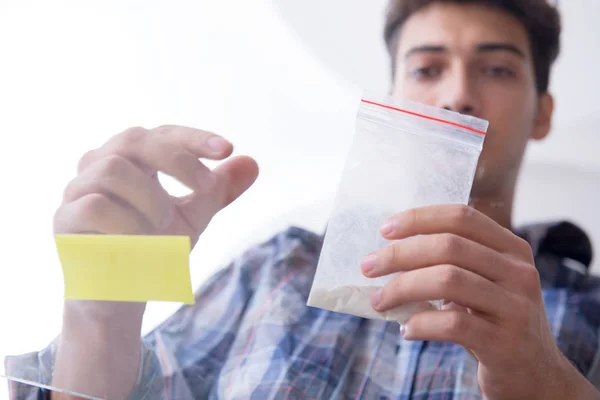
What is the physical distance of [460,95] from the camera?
17.7 inches

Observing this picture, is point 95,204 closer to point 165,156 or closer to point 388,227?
point 165,156

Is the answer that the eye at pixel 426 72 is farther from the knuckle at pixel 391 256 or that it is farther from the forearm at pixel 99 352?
the forearm at pixel 99 352

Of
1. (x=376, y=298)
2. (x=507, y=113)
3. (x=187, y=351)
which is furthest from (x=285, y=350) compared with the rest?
(x=507, y=113)

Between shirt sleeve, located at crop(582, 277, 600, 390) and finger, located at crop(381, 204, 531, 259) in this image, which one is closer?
finger, located at crop(381, 204, 531, 259)

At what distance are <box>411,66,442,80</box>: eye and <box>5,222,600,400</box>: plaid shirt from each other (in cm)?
20

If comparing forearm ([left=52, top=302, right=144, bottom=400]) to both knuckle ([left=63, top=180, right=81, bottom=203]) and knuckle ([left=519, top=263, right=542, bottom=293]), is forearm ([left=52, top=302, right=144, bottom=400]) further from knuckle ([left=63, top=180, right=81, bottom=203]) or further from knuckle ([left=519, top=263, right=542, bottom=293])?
knuckle ([left=519, top=263, right=542, bottom=293])

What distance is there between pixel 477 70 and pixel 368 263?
211 mm

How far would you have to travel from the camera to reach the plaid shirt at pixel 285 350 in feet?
1.55

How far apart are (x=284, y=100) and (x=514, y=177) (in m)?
0.25

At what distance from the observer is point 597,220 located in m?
0.73

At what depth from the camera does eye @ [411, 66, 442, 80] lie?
47 centimetres

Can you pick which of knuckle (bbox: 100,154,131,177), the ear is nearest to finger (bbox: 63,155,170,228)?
knuckle (bbox: 100,154,131,177)

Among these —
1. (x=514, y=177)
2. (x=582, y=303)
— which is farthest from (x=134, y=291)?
(x=582, y=303)

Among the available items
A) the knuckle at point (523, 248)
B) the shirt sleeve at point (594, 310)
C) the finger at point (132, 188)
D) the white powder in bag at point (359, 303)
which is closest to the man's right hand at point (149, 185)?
the finger at point (132, 188)
